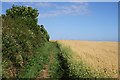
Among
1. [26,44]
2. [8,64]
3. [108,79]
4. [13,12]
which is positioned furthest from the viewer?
[13,12]

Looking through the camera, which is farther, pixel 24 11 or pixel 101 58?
pixel 24 11

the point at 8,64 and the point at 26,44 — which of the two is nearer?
the point at 8,64

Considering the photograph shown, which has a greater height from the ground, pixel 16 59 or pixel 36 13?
pixel 36 13

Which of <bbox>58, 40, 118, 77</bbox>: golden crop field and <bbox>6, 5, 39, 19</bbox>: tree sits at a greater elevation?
<bbox>6, 5, 39, 19</bbox>: tree

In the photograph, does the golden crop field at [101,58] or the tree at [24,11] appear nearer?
the golden crop field at [101,58]

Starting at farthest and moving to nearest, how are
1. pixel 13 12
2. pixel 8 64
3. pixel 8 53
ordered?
pixel 13 12 → pixel 8 53 → pixel 8 64

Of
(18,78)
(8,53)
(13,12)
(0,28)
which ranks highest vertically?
(13,12)

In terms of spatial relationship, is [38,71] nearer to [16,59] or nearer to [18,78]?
[16,59]

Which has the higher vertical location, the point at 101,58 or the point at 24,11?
the point at 24,11

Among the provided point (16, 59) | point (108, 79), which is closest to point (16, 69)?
point (16, 59)

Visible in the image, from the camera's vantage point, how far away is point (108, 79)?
476 inches

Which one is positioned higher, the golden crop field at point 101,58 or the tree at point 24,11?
the tree at point 24,11

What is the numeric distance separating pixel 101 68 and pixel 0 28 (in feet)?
34.2

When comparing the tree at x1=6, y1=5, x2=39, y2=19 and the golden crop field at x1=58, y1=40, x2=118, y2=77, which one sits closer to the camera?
the golden crop field at x1=58, y1=40, x2=118, y2=77
